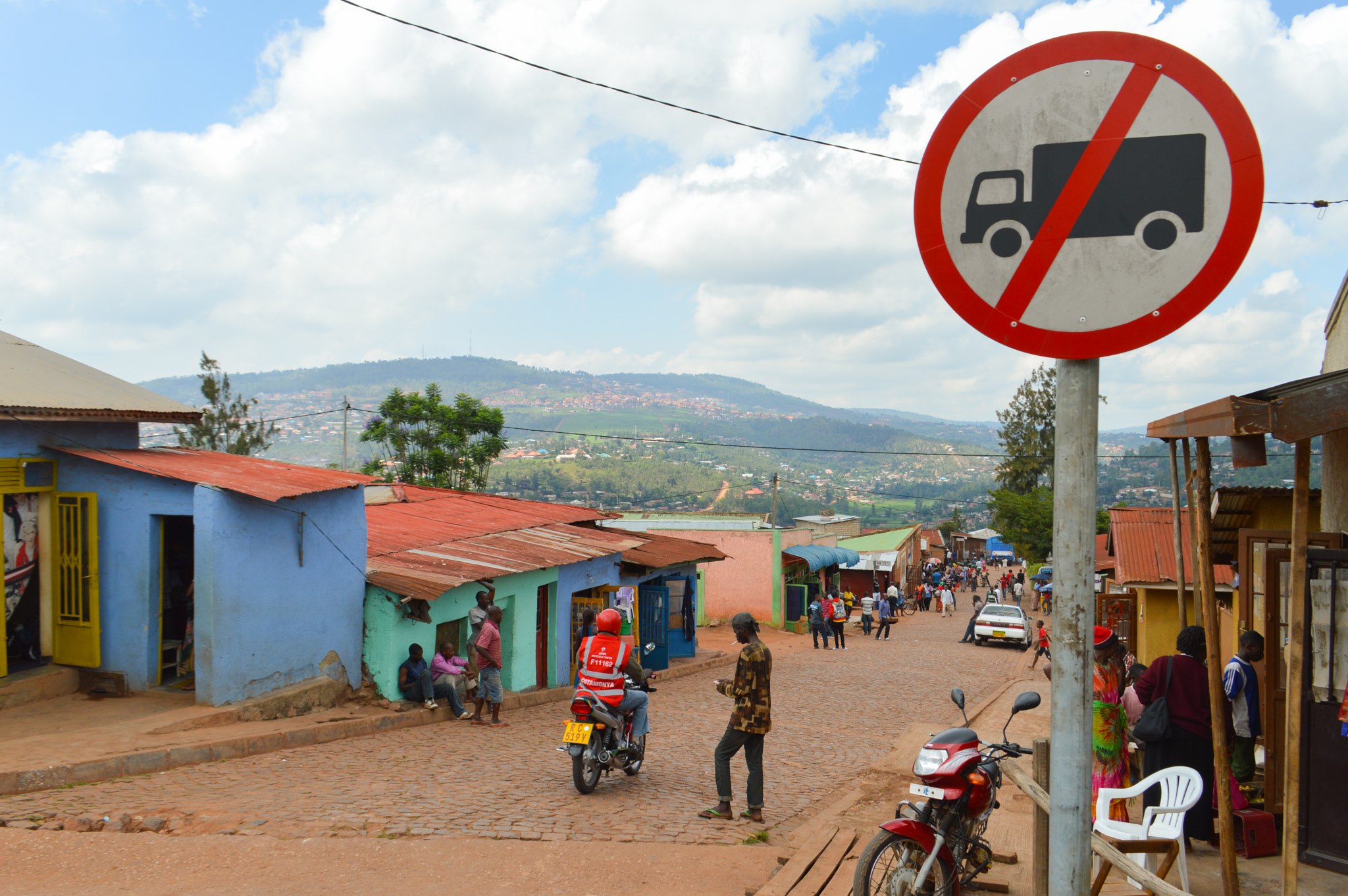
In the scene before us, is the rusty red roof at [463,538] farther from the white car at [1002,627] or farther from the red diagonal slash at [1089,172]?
the white car at [1002,627]

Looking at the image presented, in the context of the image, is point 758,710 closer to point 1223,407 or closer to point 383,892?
point 383,892

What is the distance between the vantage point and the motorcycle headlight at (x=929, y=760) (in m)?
5.17

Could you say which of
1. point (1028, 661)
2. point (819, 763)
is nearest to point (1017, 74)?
point (819, 763)

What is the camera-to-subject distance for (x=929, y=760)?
5.24m

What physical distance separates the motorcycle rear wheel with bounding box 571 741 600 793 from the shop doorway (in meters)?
5.38

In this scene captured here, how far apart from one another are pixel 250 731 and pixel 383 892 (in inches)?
193

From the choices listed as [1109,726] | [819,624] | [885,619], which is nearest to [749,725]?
[1109,726]

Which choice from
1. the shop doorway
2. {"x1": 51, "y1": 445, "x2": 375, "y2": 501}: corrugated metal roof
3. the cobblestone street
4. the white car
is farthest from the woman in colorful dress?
the white car

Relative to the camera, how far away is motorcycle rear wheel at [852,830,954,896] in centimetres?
484

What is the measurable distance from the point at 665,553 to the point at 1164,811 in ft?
55.6

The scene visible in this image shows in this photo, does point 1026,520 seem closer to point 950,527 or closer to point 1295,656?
point 1295,656

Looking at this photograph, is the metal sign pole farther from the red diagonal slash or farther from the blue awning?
the blue awning

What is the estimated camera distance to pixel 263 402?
17500 centimetres

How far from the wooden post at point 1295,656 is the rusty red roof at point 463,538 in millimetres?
9967
